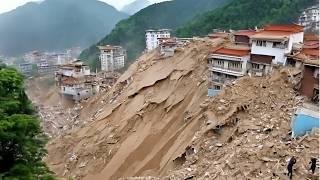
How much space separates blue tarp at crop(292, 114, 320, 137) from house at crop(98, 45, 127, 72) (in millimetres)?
51974

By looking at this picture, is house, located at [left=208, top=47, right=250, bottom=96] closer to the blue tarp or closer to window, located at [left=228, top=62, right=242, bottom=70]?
window, located at [left=228, top=62, right=242, bottom=70]

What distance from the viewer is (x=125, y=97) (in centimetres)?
3180

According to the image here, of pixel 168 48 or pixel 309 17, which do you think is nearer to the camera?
pixel 168 48

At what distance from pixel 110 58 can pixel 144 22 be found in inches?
1191

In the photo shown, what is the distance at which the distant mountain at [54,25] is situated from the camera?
142 meters

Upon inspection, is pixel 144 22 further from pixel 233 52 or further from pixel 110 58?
pixel 233 52

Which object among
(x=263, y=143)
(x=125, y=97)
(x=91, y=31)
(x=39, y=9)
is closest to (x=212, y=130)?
(x=263, y=143)

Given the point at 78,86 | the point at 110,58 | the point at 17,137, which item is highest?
the point at 17,137

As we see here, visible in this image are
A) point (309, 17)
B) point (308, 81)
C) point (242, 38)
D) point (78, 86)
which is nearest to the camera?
point (308, 81)

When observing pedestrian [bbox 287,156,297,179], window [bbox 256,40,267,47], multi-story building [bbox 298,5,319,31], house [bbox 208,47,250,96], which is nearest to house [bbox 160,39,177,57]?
house [bbox 208,47,250,96]

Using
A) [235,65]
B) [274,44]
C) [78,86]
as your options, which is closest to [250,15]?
[78,86]

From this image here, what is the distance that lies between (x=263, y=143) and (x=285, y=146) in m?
1.09

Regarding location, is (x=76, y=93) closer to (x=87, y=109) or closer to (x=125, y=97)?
(x=87, y=109)

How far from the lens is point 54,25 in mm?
153875
